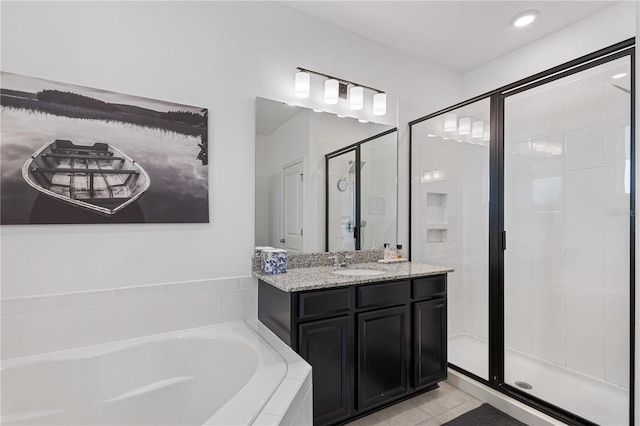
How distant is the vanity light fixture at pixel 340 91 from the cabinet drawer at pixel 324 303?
139 cm

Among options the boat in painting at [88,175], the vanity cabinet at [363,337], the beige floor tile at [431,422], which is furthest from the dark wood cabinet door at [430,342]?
the boat in painting at [88,175]

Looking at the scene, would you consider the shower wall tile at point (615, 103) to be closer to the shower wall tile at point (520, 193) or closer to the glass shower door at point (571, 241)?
the glass shower door at point (571, 241)

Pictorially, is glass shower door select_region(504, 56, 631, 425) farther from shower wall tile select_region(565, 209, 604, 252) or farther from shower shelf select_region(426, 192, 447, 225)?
shower shelf select_region(426, 192, 447, 225)

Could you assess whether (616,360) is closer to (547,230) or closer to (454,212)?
(547,230)

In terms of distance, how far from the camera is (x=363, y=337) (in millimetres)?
2000

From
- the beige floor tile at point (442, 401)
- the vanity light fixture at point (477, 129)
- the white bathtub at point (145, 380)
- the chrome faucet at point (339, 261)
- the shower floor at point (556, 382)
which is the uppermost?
the vanity light fixture at point (477, 129)

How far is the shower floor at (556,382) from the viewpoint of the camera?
200 cm

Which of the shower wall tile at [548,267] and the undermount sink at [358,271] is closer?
the undermount sink at [358,271]

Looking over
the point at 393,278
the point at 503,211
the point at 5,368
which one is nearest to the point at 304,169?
the point at 393,278

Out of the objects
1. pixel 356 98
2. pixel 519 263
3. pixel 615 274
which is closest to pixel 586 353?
pixel 615 274

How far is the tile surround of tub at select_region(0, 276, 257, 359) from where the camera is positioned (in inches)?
61.8

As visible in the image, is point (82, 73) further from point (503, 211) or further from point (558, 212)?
point (558, 212)

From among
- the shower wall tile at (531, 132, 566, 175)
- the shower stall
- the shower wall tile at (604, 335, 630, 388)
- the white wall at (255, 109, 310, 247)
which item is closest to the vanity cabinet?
the white wall at (255, 109, 310, 247)

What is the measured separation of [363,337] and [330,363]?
26cm
